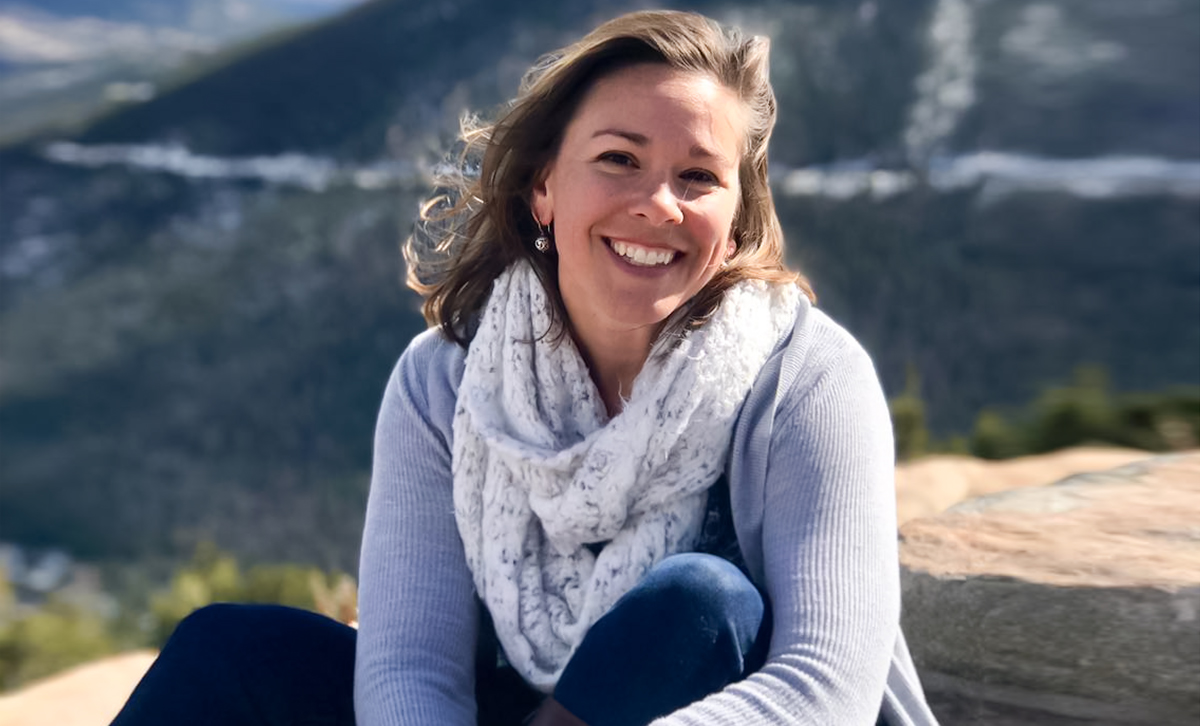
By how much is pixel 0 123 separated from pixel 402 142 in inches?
190

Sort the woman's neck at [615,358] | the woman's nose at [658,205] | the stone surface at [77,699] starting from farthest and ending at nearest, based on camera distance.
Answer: the stone surface at [77,699], the woman's neck at [615,358], the woman's nose at [658,205]

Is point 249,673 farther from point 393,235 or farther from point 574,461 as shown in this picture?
point 393,235

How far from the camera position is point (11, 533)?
10234mm

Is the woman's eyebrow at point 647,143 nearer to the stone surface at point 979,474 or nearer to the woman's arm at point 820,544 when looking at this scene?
the woman's arm at point 820,544

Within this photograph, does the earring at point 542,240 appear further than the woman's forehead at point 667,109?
Yes

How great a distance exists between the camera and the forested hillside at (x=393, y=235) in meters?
9.58

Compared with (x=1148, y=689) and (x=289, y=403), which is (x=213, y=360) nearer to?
(x=289, y=403)

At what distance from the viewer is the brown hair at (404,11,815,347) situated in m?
1.75

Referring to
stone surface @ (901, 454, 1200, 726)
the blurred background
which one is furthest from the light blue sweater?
the blurred background

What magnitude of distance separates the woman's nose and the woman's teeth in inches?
1.7

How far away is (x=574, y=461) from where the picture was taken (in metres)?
1.78

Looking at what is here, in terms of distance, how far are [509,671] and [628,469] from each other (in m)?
0.38

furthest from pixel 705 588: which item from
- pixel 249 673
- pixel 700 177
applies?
pixel 249 673

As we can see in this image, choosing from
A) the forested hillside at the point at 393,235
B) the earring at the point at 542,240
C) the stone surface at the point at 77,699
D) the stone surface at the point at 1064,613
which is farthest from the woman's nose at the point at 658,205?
the forested hillside at the point at 393,235
